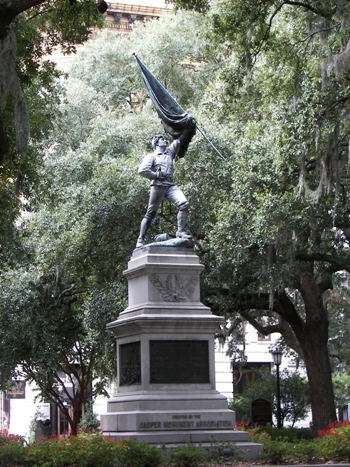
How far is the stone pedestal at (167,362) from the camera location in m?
15.9

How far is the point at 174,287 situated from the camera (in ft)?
56.6

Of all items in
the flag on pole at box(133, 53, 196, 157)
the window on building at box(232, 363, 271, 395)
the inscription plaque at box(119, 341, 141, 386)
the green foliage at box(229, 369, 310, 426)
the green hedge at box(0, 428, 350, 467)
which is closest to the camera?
the green hedge at box(0, 428, 350, 467)

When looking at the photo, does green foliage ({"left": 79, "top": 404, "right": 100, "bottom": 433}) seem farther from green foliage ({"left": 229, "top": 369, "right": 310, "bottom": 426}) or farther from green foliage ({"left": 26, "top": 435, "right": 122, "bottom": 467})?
green foliage ({"left": 26, "top": 435, "right": 122, "bottom": 467})

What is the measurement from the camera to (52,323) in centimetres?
2964

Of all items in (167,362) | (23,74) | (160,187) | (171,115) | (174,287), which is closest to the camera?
(167,362)

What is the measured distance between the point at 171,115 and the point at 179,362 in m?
Answer: 6.05

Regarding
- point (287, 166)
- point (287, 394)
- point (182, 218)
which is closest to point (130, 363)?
point (182, 218)

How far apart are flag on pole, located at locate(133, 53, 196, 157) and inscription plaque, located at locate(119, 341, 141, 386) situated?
4816mm

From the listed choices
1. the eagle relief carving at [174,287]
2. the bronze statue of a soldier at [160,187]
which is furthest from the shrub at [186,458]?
the bronze statue of a soldier at [160,187]

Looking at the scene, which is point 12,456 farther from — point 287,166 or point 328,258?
point 328,258

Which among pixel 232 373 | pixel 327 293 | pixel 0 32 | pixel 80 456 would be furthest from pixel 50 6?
pixel 232 373

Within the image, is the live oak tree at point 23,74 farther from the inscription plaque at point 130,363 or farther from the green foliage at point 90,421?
the green foliage at point 90,421

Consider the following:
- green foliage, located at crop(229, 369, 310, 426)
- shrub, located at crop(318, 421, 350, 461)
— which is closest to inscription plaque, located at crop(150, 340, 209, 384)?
shrub, located at crop(318, 421, 350, 461)

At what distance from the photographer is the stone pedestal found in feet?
52.2
